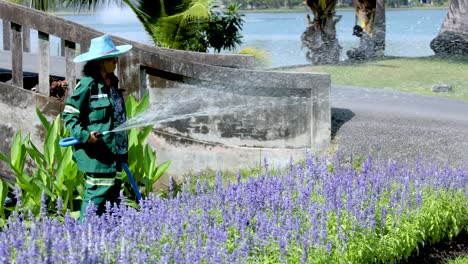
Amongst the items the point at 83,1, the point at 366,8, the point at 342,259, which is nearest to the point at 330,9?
the point at 366,8

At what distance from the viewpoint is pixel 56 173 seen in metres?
7.39

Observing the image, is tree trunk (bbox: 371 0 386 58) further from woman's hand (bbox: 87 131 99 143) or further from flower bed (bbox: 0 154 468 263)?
woman's hand (bbox: 87 131 99 143)

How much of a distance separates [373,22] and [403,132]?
15.3 meters

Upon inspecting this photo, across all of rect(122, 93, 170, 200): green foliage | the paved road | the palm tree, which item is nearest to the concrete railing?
the paved road

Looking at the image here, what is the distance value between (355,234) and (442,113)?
6945 millimetres

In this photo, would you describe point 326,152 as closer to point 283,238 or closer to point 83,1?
point 283,238

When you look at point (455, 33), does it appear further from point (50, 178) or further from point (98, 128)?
point (98, 128)

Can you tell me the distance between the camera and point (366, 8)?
2497 centimetres

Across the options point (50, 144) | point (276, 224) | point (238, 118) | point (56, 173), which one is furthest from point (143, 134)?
point (276, 224)

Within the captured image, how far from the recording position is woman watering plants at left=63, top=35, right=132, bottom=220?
21.4 feet

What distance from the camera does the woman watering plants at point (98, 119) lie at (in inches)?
257

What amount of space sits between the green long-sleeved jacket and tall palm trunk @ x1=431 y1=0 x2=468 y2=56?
18676mm

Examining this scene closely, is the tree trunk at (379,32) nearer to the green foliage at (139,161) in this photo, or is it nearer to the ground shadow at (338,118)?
the ground shadow at (338,118)

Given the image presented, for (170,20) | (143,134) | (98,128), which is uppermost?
(170,20)
